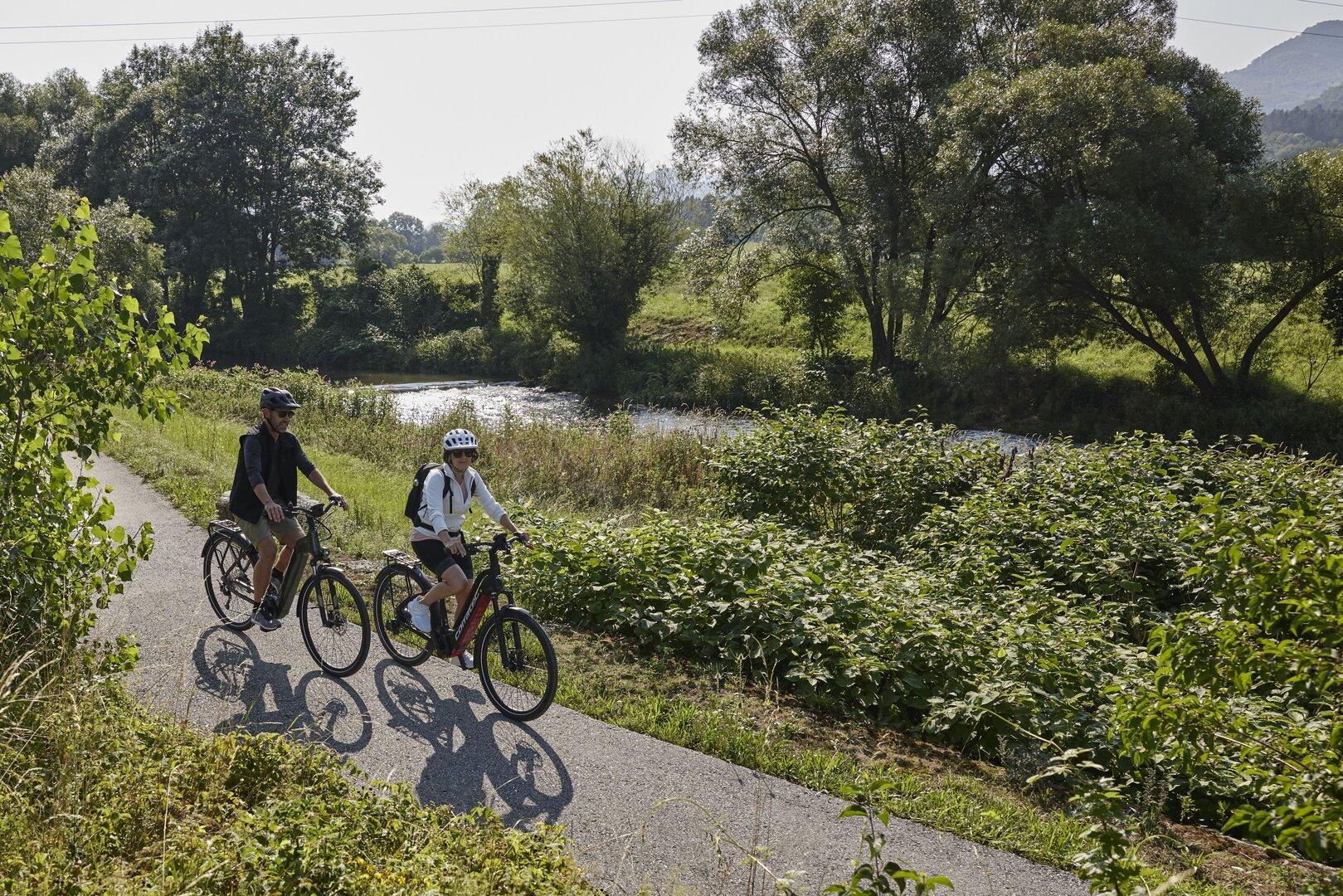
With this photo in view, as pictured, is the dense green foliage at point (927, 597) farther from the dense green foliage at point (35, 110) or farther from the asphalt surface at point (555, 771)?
the dense green foliage at point (35, 110)

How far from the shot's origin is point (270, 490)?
7109 millimetres

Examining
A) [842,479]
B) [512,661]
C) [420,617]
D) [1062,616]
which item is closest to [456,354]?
[842,479]

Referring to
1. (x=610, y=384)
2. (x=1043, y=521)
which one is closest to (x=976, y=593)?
(x=1043, y=521)

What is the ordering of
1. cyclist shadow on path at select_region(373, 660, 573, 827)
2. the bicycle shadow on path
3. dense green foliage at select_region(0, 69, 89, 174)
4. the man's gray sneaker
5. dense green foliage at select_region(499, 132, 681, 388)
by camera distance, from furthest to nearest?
dense green foliage at select_region(0, 69, 89, 174)
dense green foliage at select_region(499, 132, 681, 388)
the man's gray sneaker
the bicycle shadow on path
cyclist shadow on path at select_region(373, 660, 573, 827)

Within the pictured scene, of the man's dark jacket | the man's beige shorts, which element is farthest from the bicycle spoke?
the man's dark jacket

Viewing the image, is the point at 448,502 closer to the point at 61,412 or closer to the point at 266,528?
the point at 266,528

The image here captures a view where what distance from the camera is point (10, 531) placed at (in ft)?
15.1

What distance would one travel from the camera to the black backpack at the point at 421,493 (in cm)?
641

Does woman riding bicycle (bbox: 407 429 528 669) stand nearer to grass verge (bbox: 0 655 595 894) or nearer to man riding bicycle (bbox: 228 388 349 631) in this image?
man riding bicycle (bbox: 228 388 349 631)

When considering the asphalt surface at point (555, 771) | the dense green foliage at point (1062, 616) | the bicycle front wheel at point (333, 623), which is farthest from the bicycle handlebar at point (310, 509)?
the dense green foliage at point (1062, 616)

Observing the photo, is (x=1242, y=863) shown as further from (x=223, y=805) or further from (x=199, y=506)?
(x=199, y=506)

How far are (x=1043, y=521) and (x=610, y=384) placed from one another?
93.8ft

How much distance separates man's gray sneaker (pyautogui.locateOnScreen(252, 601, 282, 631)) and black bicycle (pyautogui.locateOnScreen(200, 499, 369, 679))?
97 mm

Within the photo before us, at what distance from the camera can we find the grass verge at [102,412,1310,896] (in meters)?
4.76
